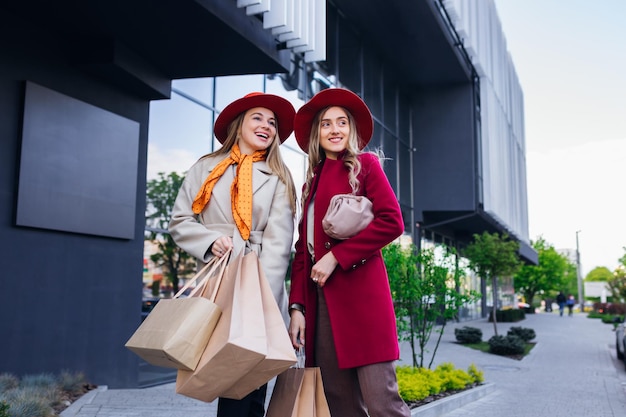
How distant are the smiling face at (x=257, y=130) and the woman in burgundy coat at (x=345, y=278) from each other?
15 centimetres

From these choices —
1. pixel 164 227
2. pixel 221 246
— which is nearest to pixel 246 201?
pixel 221 246

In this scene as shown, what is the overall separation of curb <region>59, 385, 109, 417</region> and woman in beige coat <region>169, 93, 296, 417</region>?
3.25 m

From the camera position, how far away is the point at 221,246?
9.05ft

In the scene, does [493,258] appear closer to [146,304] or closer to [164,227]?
[164,227]

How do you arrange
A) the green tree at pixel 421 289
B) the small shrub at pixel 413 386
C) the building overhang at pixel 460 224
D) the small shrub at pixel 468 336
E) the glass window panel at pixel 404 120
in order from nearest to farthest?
the small shrub at pixel 413 386 < the green tree at pixel 421 289 < the small shrub at pixel 468 336 < the glass window panel at pixel 404 120 < the building overhang at pixel 460 224

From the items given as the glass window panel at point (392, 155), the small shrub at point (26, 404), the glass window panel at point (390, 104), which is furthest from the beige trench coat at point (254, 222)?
the glass window panel at point (390, 104)

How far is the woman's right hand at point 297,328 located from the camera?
112 inches

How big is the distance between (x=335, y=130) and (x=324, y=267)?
28.6 inches

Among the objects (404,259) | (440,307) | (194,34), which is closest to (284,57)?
(194,34)

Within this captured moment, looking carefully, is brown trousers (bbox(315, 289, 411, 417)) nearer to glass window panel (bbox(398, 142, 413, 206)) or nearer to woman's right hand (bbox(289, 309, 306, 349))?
woman's right hand (bbox(289, 309, 306, 349))

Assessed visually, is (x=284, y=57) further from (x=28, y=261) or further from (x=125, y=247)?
(x=28, y=261)

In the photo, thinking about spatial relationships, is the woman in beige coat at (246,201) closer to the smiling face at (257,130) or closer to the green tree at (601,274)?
the smiling face at (257,130)

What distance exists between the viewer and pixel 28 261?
21.0 ft

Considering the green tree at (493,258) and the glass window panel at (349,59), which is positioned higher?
the glass window panel at (349,59)
